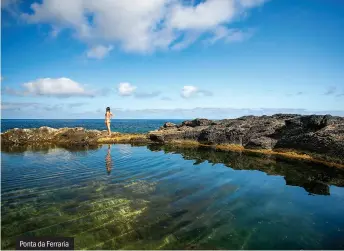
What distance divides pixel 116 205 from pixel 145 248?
4377 mm

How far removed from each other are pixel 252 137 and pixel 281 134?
3976 mm

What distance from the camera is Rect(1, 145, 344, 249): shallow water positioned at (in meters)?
9.86

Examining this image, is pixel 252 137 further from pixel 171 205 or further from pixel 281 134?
A: pixel 171 205

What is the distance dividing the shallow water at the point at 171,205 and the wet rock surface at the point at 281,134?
4.73m

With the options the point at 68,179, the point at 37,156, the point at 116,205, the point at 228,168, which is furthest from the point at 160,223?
the point at 37,156

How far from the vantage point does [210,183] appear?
18031mm

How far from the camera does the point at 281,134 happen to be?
34.6 meters

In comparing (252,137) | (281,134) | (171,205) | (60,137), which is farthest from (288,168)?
(60,137)

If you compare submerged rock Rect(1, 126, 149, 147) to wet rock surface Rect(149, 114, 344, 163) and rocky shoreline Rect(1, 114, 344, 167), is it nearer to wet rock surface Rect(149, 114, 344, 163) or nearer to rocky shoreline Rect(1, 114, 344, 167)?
rocky shoreline Rect(1, 114, 344, 167)

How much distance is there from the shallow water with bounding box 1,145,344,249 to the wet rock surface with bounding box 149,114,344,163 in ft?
15.5

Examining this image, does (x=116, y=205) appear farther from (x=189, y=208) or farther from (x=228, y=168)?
(x=228, y=168)

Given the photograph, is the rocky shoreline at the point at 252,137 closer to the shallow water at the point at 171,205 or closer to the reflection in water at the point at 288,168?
the reflection in water at the point at 288,168

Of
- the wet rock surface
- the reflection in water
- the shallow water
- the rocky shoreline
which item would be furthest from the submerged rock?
the reflection in water

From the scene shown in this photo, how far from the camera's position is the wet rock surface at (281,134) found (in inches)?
1058
